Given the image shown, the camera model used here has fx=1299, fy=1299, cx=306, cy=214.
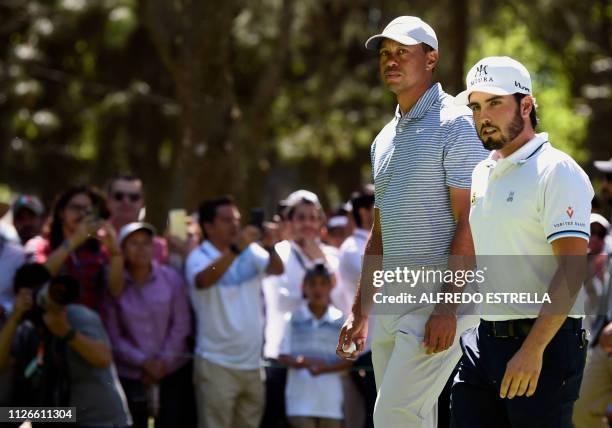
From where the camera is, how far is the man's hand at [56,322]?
8938 mm

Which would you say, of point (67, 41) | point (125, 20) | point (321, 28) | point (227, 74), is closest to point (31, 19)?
point (67, 41)

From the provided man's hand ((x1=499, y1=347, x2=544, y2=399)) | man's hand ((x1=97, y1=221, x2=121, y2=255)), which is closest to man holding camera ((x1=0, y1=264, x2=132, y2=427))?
man's hand ((x1=97, y1=221, x2=121, y2=255))

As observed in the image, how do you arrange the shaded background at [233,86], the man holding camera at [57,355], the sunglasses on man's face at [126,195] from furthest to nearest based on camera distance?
the shaded background at [233,86] < the sunglasses on man's face at [126,195] < the man holding camera at [57,355]

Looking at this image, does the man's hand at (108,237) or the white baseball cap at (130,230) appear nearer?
the man's hand at (108,237)

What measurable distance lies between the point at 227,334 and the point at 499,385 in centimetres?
465

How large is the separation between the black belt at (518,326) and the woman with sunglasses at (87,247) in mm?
4473

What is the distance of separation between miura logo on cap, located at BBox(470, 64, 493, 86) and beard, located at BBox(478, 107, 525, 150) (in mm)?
188

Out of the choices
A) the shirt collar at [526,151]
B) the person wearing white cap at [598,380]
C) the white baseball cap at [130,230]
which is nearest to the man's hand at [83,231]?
the white baseball cap at [130,230]

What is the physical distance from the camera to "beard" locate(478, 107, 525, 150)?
556cm

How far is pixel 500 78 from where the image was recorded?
5555 mm

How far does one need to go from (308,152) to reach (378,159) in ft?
62.6

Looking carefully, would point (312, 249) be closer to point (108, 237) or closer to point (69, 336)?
point (108, 237)

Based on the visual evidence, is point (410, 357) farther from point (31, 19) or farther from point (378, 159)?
point (31, 19)

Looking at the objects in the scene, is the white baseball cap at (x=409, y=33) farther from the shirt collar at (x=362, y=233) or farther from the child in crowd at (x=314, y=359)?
the shirt collar at (x=362, y=233)
